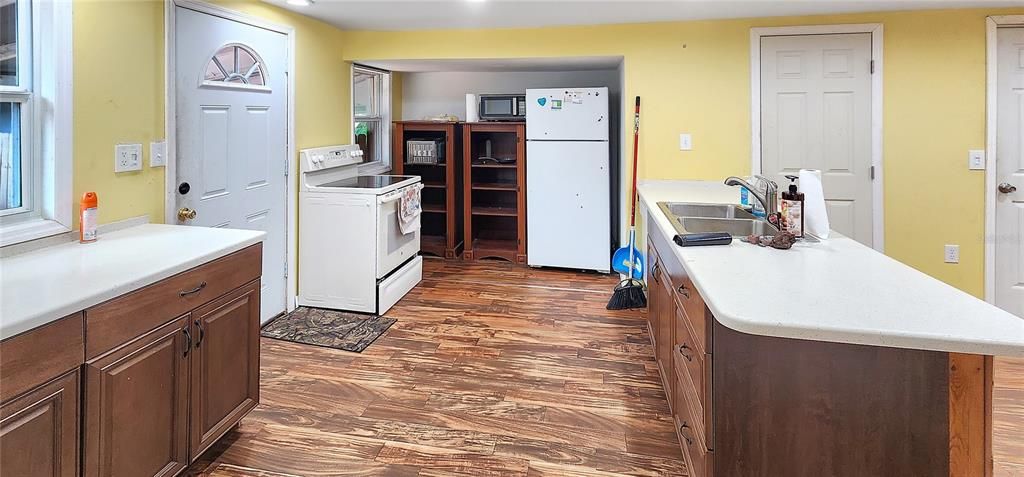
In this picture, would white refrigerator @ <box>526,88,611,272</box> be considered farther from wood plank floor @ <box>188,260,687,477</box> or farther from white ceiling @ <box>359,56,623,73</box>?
wood plank floor @ <box>188,260,687,477</box>

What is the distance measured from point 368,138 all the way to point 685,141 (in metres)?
2.98

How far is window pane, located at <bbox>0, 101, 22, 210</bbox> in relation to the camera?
1.89 metres

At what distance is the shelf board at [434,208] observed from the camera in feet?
18.1

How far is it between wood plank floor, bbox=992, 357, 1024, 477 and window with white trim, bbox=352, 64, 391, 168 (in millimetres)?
4574

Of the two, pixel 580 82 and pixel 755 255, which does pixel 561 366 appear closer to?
pixel 755 255

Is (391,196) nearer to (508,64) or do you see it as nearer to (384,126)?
(508,64)

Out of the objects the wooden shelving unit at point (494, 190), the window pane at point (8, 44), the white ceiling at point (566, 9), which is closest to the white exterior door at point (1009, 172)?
the white ceiling at point (566, 9)

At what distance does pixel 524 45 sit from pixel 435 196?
216cm

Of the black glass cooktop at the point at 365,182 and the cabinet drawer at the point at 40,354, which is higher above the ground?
the black glass cooktop at the point at 365,182

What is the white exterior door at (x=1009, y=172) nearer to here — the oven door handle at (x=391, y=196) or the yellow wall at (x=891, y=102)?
the yellow wall at (x=891, y=102)

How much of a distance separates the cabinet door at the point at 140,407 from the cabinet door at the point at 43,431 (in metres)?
0.05

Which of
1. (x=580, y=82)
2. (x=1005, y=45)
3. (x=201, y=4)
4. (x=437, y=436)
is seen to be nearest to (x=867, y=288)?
(x=437, y=436)

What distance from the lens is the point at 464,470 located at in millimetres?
2004

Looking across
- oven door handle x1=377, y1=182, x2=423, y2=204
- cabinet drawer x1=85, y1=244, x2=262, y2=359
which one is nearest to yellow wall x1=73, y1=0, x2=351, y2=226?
cabinet drawer x1=85, y1=244, x2=262, y2=359
